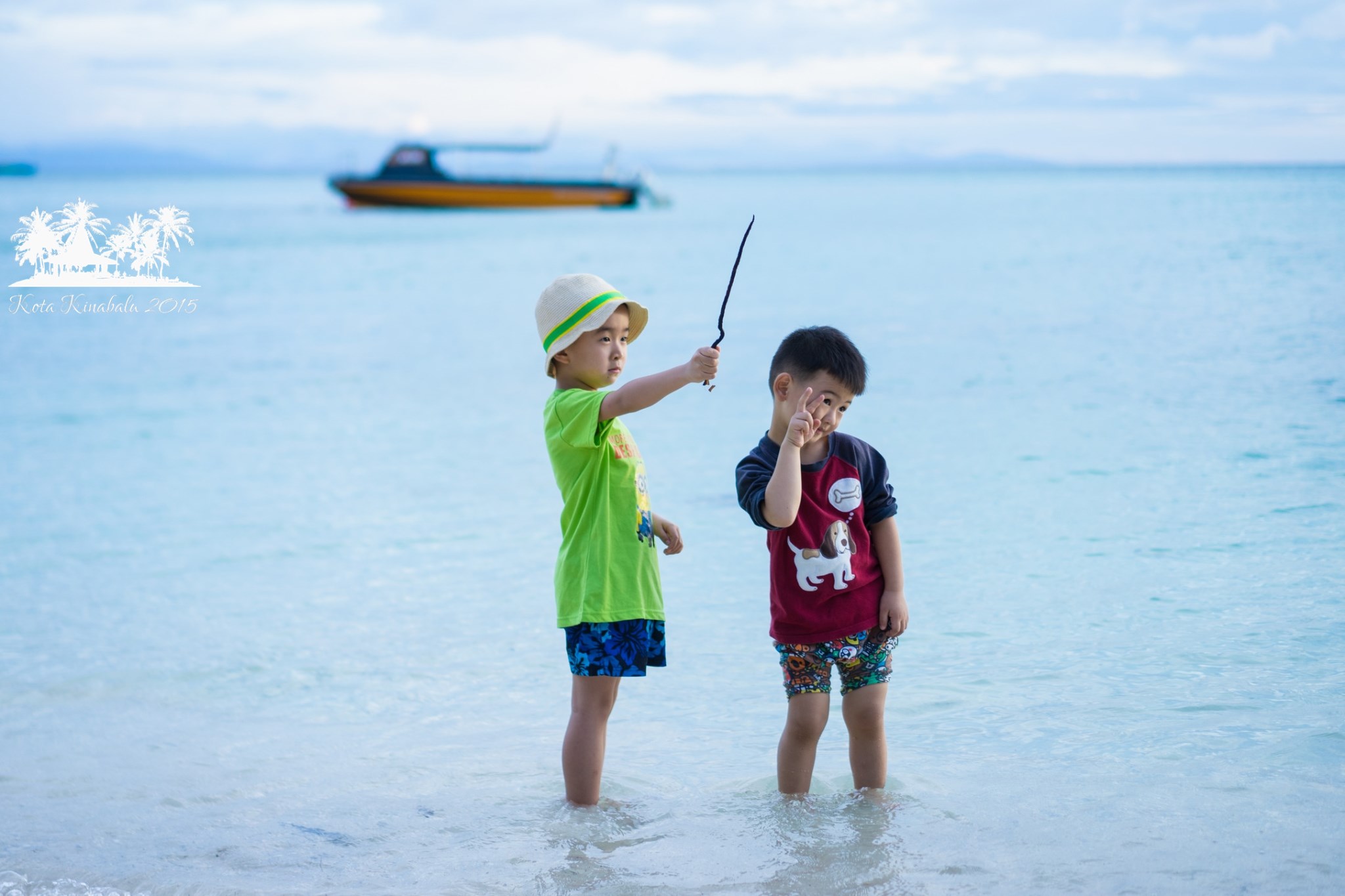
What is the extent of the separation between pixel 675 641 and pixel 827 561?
213 centimetres

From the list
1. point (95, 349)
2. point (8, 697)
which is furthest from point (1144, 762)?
point (95, 349)

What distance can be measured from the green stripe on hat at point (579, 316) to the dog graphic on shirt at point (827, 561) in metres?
0.72

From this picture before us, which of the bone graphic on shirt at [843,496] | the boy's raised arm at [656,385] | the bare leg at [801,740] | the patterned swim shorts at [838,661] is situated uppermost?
the boy's raised arm at [656,385]

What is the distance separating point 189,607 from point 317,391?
7.48m

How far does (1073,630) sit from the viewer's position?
4.72 metres

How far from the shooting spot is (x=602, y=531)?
9.77 feet

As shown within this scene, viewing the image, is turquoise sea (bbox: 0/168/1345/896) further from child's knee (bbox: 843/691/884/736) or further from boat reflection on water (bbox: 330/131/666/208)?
boat reflection on water (bbox: 330/131/666/208)

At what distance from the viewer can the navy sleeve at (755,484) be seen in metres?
2.74

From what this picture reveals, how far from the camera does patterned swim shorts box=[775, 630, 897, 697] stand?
2.86 metres

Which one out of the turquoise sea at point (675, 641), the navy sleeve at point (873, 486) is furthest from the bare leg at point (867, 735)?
the navy sleeve at point (873, 486)

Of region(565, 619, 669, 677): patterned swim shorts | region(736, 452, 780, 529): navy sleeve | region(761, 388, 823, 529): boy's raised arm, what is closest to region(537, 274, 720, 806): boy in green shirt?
region(565, 619, 669, 677): patterned swim shorts

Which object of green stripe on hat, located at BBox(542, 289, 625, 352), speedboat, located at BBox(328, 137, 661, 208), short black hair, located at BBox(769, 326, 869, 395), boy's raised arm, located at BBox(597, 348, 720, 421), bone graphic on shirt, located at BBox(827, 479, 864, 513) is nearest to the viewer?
boy's raised arm, located at BBox(597, 348, 720, 421)

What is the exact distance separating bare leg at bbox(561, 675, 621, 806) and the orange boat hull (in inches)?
2157

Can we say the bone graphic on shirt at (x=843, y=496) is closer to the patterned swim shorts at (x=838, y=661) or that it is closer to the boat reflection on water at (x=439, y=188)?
the patterned swim shorts at (x=838, y=661)
